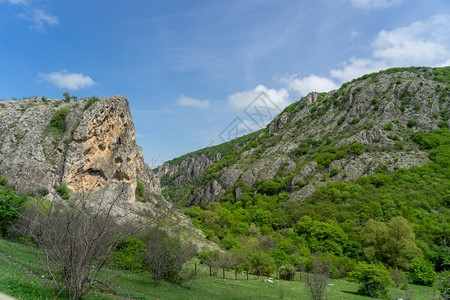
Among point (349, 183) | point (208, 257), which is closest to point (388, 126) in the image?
point (349, 183)

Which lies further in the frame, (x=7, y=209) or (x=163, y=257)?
(x=7, y=209)

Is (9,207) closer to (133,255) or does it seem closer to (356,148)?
(133,255)

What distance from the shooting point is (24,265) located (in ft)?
52.6

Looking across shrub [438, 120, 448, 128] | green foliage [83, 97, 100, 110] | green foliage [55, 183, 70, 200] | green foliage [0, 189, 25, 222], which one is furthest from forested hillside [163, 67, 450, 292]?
green foliage [83, 97, 100, 110]

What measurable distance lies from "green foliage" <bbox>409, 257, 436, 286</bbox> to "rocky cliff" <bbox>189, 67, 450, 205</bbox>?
32817 mm

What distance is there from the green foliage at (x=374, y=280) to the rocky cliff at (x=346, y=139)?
4648 cm

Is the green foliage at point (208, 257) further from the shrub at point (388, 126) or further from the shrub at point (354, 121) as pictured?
the shrub at point (354, 121)

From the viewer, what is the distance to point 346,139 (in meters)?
81.3

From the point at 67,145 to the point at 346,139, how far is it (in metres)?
73.2

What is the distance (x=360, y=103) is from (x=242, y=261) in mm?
74634

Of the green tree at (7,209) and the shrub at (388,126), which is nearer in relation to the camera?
the green tree at (7,209)

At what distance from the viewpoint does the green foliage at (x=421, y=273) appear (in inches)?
1526

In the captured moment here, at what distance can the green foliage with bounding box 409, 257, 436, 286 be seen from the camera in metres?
38.8

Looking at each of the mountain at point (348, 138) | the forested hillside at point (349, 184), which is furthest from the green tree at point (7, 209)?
the mountain at point (348, 138)
